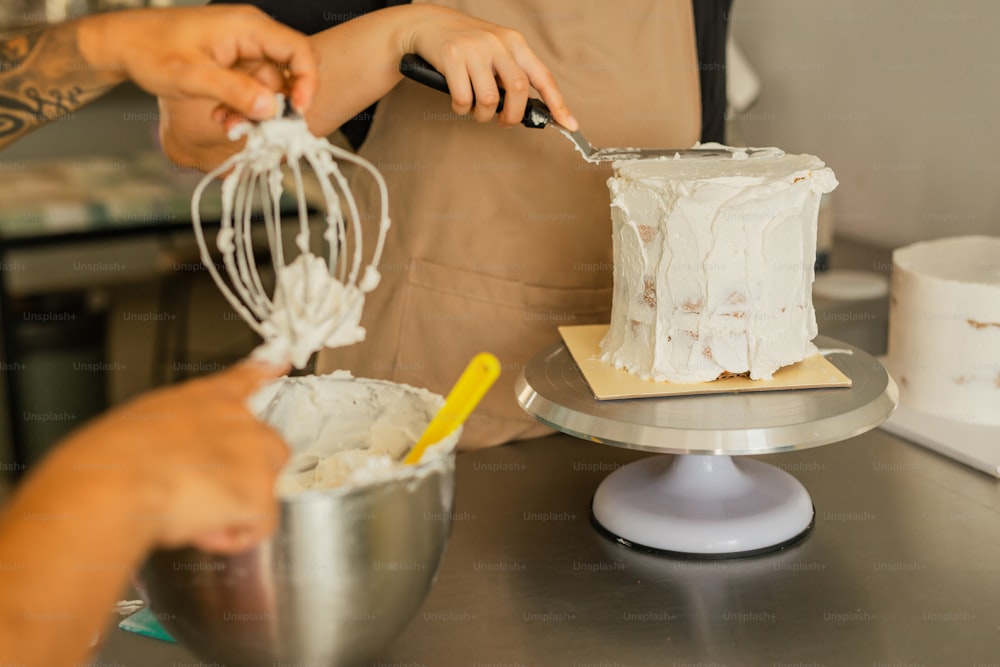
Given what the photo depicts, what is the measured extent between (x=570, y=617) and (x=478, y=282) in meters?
0.53

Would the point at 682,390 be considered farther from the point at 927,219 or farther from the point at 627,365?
the point at 927,219

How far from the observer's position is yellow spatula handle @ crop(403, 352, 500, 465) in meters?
0.79

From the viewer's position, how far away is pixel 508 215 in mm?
1332

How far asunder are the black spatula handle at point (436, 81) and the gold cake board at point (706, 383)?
283 millimetres

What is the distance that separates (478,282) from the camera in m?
1.33

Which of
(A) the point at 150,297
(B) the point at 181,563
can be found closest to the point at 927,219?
(B) the point at 181,563

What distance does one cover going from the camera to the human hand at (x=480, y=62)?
43.6 inches

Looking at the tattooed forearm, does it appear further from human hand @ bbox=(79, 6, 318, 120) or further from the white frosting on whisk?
the white frosting on whisk

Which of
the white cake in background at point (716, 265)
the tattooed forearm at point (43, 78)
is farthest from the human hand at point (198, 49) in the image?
the white cake in background at point (716, 265)

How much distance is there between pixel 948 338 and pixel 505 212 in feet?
2.02

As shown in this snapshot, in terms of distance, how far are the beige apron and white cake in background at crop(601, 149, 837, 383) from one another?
24 cm

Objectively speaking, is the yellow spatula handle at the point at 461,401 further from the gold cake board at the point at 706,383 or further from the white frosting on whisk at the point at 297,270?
the gold cake board at the point at 706,383

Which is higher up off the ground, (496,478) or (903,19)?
(903,19)

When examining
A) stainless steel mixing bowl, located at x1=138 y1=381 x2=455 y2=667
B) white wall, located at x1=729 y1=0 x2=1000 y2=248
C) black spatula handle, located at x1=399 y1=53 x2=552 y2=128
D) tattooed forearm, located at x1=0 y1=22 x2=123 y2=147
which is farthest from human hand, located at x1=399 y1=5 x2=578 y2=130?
white wall, located at x1=729 y1=0 x2=1000 y2=248
